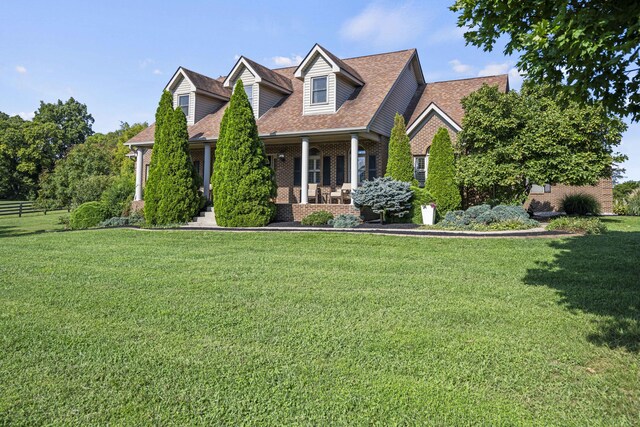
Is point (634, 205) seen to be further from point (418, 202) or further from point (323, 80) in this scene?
point (323, 80)

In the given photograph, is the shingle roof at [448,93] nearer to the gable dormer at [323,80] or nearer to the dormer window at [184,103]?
the gable dormer at [323,80]

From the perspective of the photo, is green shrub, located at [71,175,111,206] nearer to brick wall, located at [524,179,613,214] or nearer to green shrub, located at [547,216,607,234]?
brick wall, located at [524,179,613,214]

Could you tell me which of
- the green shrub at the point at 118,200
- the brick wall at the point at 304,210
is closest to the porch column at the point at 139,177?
the green shrub at the point at 118,200

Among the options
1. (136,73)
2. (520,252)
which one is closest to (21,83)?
(136,73)

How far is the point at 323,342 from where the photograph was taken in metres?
3.83

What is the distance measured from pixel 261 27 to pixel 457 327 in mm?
12730

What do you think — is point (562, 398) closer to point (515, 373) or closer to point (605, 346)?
point (515, 373)

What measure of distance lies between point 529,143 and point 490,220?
12.6ft

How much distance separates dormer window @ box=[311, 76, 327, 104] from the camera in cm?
1769

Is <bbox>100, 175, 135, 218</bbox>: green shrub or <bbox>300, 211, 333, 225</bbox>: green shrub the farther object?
<bbox>100, 175, 135, 218</bbox>: green shrub

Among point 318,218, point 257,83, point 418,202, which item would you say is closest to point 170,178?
point 318,218

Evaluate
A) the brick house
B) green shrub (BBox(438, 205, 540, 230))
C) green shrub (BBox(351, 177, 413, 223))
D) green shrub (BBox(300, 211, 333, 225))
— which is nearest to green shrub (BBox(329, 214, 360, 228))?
green shrub (BBox(300, 211, 333, 225))

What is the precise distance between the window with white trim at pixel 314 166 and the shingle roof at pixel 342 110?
6.42 ft

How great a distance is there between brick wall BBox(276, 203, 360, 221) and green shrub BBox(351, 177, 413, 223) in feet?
2.16
